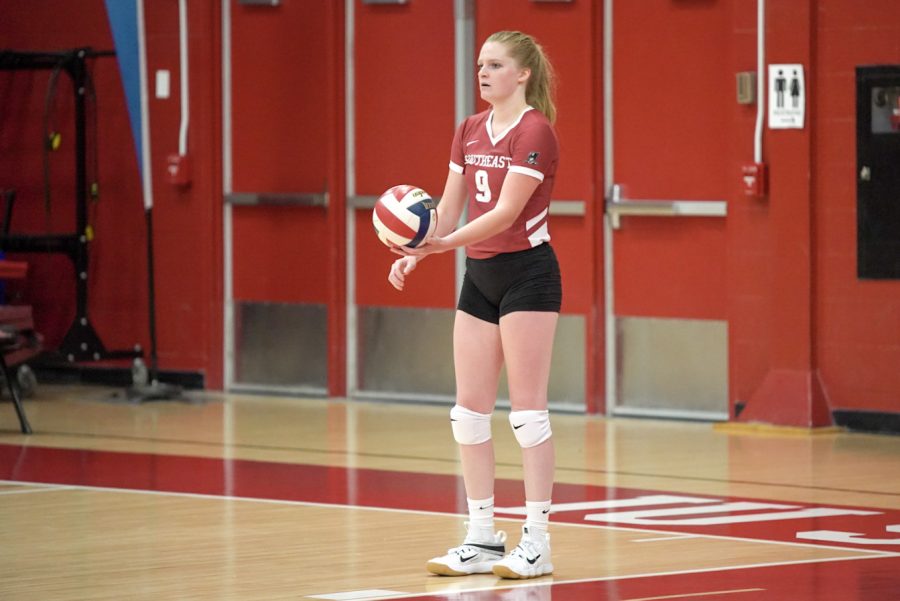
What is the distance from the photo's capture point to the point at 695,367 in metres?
10.6

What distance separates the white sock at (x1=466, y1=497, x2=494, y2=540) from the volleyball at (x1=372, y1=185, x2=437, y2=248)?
0.95m

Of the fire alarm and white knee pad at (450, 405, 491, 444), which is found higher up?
the fire alarm

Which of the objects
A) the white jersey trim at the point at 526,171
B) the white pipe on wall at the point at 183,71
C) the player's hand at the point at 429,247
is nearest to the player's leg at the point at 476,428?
the player's hand at the point at 429,247

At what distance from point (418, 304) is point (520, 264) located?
18.4ft

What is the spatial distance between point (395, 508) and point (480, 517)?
1.47 m

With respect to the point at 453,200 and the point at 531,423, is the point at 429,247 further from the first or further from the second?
the point at 531,423

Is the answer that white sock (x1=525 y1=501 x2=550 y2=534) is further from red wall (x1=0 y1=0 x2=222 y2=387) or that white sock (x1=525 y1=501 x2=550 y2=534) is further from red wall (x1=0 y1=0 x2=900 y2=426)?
red wall (x1=0 y1=0 x2=222 y2=387)

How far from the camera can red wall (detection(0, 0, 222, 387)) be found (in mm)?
12203

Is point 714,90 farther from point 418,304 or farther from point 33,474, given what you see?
point 33,474

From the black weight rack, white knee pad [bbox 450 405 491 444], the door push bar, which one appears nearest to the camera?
white knee pad [bbox 450 405 491 444]

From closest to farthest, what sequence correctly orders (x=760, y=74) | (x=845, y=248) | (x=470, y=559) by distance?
(x=470, y=559) → (x=845, y=248) → (x=760, y=74)

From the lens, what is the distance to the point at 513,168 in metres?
5.91

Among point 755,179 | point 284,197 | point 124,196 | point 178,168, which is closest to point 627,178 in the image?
point 755,179

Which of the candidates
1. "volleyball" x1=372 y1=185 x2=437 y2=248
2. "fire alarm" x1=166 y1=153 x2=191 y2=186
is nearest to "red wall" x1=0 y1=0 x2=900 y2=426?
"fire alarm" x1=166 y1=153 x2=191 y2=186
